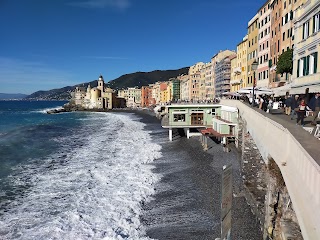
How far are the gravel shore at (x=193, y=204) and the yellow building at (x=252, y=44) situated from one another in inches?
1307

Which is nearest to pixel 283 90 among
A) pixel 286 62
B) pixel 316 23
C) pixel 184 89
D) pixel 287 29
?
pixel 316 23

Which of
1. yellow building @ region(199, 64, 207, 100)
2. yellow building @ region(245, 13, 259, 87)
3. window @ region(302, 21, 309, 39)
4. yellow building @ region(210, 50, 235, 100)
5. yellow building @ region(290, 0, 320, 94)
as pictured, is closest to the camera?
yellow building @ region(290, 0, 320, 94)

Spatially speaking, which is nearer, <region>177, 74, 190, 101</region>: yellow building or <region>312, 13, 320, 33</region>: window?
<region>312, 13, 320, 33</region>: window

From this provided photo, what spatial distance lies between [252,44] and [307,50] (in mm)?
39299

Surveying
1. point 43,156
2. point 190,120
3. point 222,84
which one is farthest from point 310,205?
point 222,84

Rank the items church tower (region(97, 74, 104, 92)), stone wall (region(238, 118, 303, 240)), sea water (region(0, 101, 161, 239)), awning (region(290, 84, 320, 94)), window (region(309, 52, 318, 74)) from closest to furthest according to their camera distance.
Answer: stone wall (region(238, 118, 303, 240)), sea water (region(0, 101, 161, 239)), awning (region(290, 84, 320, 94)), window (region(309, 52, 318, 74)), church tower (region(97, 74, 104, 92))

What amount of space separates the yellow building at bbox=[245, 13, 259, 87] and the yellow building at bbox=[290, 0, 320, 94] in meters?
31.4

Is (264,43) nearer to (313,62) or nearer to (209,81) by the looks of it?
(313,62)

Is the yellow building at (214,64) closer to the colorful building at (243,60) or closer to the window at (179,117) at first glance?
the colorful building at (243,60)

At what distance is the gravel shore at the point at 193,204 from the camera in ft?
44.2

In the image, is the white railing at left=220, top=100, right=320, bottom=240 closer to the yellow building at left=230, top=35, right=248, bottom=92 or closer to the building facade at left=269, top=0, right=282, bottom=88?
the building facade at left=269, top=0, right=282, bottom=88

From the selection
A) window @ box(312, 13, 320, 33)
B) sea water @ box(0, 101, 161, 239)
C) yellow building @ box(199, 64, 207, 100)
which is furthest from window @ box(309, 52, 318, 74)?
yellow building @ box(199, 64, 207, 100)

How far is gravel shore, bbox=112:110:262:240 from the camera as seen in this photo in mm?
13461

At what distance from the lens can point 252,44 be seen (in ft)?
193
